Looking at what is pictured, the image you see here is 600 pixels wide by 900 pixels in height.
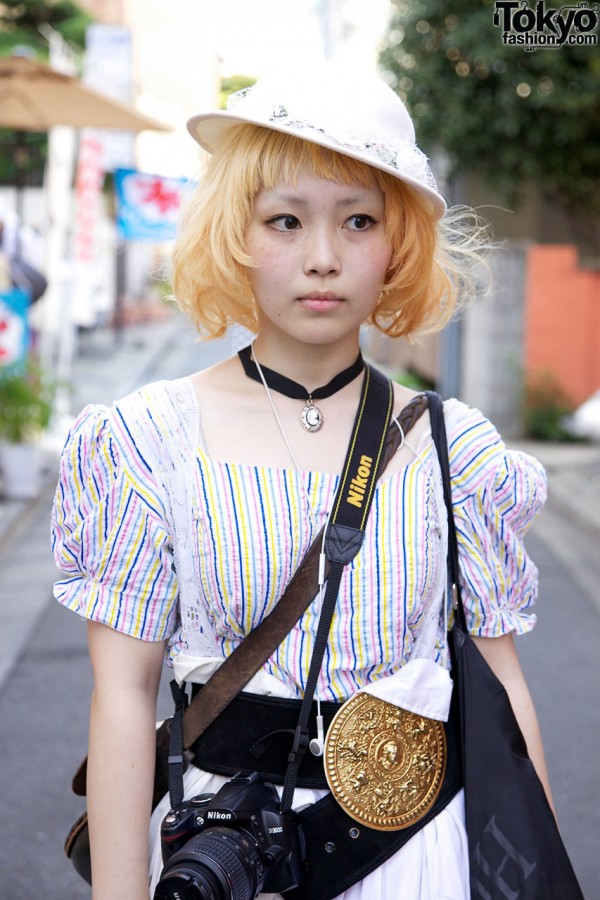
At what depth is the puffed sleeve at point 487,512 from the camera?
5.53 ft

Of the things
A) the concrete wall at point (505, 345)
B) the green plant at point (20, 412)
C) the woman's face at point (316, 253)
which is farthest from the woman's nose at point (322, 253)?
the concrete wall at point (505, 345)

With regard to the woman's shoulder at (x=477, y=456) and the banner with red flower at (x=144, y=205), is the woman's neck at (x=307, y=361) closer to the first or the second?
the woman's shoulder at (x=477, y=456)

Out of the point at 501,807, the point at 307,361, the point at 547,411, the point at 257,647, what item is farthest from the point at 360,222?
the point at 547,411

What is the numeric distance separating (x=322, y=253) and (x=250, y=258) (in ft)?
0.35

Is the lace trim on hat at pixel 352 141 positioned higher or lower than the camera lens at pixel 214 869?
higher

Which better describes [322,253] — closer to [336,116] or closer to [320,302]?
[320,302]

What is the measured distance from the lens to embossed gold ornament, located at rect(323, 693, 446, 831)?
156cm

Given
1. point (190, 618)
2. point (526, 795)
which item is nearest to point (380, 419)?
point (190, 618)

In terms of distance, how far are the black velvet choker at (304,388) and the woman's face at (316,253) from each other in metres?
0.08

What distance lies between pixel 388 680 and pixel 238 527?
286 mm

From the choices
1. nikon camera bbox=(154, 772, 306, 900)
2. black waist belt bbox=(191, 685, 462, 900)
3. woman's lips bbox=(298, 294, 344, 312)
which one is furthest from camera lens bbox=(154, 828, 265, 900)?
woman's lips bbox=(298, 294, 344, 312)

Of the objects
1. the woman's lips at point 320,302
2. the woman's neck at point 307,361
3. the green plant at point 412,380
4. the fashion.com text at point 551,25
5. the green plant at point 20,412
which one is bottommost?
the green plant at point 412,380

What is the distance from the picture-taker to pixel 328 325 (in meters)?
1.60

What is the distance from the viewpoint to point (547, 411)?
460 inches
